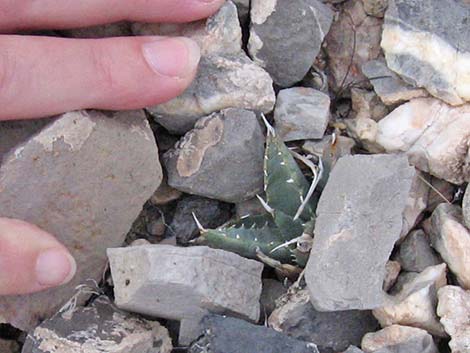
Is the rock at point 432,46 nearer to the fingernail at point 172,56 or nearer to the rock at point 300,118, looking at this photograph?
the rock at point 300,118

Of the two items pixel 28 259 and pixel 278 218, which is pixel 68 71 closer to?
pixel 28 259

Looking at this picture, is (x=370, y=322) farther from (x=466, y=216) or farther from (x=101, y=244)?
(x=101, y=244)

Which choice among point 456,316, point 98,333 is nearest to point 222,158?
point 98,333

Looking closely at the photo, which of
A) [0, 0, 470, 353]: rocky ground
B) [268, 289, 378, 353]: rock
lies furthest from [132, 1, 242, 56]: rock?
[268, 289, 378, 353]: rock

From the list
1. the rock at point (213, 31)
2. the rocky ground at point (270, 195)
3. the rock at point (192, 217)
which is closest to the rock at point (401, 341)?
the rocky ground at point (270, 195)

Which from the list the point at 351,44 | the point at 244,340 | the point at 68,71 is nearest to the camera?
the point at 244,340
